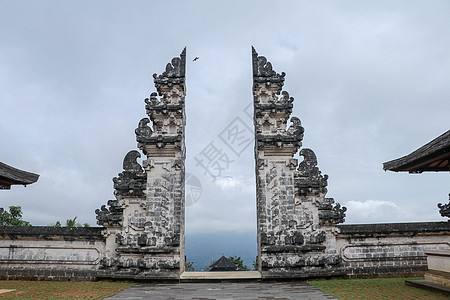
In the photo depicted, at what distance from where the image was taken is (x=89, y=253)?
41.8 feet

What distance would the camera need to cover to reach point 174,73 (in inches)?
582

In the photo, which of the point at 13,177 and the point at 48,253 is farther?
the point at 48,253

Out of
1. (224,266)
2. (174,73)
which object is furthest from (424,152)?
(224,266)

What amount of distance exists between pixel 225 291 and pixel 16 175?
7.60 m

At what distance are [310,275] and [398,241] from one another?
3873 millimetres

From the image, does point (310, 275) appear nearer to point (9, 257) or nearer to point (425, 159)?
point (425, 159)

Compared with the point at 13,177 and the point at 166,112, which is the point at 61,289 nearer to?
the point at 13,177

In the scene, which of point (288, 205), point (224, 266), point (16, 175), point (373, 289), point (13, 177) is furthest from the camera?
point (224, 266)

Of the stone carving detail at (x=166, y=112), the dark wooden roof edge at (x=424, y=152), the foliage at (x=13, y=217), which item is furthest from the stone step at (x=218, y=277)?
the foliage at (x=13, y=217)

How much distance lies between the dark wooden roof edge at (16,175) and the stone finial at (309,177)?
31.9 ft

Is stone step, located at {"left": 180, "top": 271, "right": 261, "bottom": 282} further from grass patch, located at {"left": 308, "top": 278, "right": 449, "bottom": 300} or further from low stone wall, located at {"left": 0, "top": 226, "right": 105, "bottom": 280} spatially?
low stone wall, located at {"left": 0, "top": 226, "right": 105, "bottom": 280}

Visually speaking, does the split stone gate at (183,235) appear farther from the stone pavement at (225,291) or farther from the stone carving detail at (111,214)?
the stone pavement at (225,291)

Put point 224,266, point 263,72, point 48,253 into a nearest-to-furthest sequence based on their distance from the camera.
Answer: point 48,253 → point 263,72 → point 224,266

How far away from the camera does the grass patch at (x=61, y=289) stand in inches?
371
